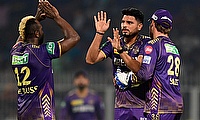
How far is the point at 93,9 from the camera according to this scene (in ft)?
71.7

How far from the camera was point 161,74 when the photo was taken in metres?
9.29

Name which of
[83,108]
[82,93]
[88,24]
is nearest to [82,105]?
[83,108]

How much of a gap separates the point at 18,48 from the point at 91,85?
8.26 metres

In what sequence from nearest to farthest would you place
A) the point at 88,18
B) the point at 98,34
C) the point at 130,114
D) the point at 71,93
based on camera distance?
the point at 98,34, the point at 130,114, the point at 71,93, the point at 88,18

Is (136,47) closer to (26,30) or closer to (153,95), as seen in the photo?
(153,95)

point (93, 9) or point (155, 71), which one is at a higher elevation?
point (93, 9)

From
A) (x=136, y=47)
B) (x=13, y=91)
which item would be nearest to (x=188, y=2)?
(x=13, y=91)

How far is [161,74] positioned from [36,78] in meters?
1.76

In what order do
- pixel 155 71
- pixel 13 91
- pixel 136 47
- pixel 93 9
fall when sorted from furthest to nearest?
pixel 93 9, pixel 13 91, pixel 136 47, pixel 155 71

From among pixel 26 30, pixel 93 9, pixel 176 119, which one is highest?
pixel 93 9

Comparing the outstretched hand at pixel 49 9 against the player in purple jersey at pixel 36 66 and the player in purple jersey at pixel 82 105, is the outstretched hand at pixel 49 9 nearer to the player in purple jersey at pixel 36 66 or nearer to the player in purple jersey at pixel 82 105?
the player in purple jersey at pixel 36 66

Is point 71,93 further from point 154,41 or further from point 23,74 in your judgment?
point 154,41

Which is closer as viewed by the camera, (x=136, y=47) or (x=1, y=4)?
(x=136, y=47)

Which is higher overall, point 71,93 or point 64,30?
point 64,30
